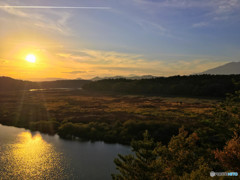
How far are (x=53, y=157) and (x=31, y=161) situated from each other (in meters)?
3.16

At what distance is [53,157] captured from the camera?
29312 millimetres

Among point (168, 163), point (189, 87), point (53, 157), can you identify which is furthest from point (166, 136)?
point (189, 87)

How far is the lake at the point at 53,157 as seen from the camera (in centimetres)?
2436

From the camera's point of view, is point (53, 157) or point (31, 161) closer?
point (31, 161)

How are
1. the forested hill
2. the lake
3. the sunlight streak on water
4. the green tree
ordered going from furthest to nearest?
the forested hill
the lake
the sunlight streak on water
the green tree

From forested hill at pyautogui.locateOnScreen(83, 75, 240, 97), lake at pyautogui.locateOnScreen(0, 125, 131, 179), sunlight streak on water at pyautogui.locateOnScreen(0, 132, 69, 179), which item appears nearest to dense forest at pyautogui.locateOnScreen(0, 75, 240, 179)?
lake at pyautogui.locateOnScreen(0, 125, 131, 179)

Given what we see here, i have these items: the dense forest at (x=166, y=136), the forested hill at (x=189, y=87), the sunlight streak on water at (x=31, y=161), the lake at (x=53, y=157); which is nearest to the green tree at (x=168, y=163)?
the dense forest at (x=166, y=136)

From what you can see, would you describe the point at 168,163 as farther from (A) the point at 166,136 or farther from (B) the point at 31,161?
(A) the point at 166,136

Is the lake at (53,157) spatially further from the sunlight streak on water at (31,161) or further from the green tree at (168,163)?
the green tree at (168,163)

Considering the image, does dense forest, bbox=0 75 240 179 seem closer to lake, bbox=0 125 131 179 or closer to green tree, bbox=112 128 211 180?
green tree, bbox=112 128 211 180

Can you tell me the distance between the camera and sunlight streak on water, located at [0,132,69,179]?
78.7 ft

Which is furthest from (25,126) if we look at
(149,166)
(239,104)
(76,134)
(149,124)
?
(239,104)

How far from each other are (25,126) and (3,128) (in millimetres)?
5383

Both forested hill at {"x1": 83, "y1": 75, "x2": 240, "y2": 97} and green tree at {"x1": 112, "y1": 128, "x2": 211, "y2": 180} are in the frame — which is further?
forested hill at {"x1": 83, "y1": 75, "x2": 240, "y2": 97}
